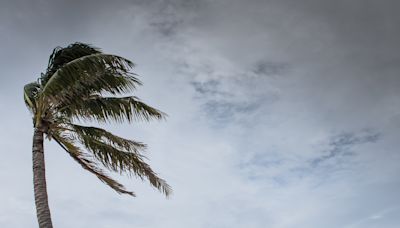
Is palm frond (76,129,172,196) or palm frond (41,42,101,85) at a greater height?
palm frond (41,42,101,85)

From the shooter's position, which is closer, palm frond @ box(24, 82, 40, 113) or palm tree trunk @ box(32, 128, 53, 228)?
palm tree trunk @ box(32, 128, 53, 228)

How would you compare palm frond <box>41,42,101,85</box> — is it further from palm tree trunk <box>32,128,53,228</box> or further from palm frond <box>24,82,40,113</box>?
palm tree trunk <box>32,128,53,228</box>

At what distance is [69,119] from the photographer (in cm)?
1364

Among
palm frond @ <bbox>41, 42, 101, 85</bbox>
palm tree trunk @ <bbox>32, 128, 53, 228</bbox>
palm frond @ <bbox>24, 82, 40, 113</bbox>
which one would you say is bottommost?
palm tree trunk @ <bbox>32, 128, 53, 228</bbox>

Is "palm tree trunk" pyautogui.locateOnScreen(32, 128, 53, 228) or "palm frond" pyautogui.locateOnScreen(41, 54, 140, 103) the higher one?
"palm frond" pyautogui.locateOnScreen(41, 54, 140, 103)

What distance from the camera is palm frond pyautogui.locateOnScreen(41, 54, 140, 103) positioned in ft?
41.2

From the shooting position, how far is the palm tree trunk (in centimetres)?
1145

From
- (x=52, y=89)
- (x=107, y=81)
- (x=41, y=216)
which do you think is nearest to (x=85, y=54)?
(x=107, y=81)

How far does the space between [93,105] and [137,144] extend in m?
2.02

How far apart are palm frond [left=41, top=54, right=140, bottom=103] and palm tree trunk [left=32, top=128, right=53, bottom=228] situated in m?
1.29

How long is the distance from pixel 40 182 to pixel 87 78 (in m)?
3.34

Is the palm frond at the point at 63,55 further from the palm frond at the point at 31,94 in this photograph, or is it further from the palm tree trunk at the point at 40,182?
the palm tree trunk at the point at 40,182

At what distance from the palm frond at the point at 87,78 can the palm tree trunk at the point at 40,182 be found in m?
1.29

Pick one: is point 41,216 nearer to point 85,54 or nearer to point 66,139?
point 66,139
